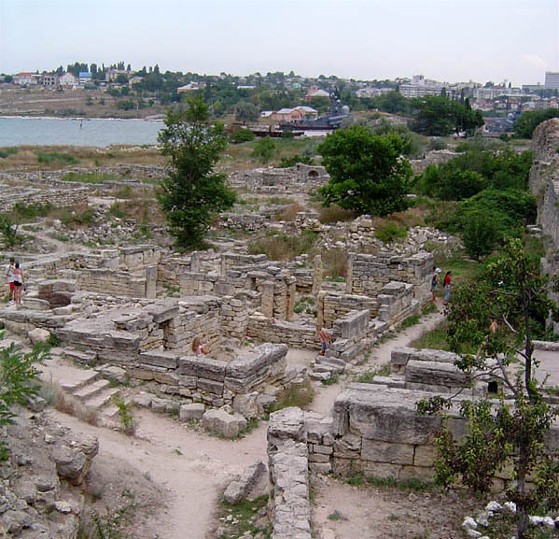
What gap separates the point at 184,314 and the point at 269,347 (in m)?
2.40

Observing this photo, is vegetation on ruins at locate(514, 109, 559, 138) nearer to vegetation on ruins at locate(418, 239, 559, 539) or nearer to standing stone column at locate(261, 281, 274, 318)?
standing stone column at locate(261, 281, 274, 318)

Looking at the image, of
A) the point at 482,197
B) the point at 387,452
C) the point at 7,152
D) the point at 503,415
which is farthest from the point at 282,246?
the point at 7,152

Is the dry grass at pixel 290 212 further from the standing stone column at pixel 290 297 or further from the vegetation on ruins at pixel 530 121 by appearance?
Answer: the vegetation on ruins at pixel 530 121

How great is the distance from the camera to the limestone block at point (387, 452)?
7.71 m

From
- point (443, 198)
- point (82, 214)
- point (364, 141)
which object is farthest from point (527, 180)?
point (82, 214)

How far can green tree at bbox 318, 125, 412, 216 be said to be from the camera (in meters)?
28.0

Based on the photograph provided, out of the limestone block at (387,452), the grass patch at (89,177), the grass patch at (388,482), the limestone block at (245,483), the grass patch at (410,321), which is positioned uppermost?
the grass patch at (89,177)

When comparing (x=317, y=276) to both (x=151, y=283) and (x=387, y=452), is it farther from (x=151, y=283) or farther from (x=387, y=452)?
(x=387, y=452)

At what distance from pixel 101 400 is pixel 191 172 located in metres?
16.1

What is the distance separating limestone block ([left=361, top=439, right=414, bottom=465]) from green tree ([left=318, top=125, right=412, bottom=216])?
818 inches

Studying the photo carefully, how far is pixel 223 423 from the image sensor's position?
10.3 metres

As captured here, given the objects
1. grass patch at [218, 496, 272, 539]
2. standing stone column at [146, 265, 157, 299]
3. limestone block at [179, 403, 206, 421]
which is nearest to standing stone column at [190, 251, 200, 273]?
standing stone column at [146, 265, 157, 299]

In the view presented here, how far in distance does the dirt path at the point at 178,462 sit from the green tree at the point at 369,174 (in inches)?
687

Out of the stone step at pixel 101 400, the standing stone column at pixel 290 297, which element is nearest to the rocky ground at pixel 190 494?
the stone step at pixel 101 400
